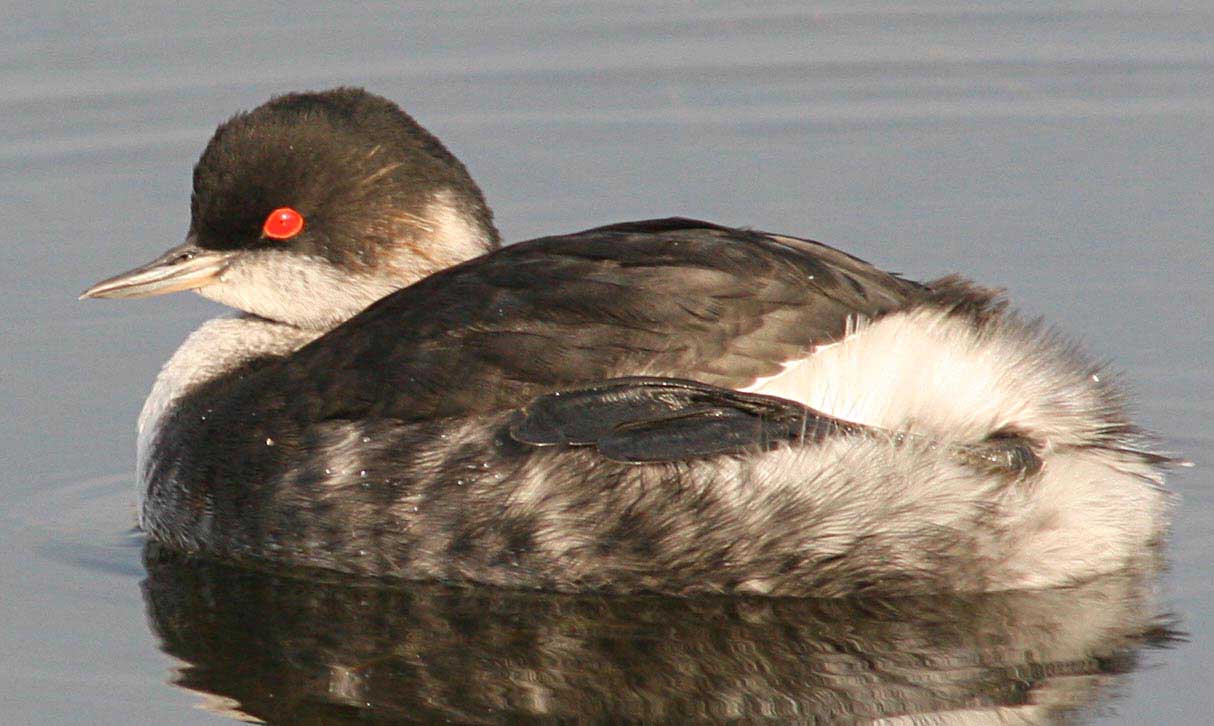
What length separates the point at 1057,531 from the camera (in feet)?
21.6

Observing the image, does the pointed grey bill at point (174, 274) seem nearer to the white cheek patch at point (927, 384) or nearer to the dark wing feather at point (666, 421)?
the dark wing feather at point (666, 421)

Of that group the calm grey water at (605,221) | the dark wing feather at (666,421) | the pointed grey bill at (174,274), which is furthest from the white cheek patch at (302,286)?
the dark wing feather at (666,421)

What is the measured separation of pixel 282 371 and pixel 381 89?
4.30 meters

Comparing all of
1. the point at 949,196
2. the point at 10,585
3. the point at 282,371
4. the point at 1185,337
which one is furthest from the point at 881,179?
the point at 10,585

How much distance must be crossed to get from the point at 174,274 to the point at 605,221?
255 cm

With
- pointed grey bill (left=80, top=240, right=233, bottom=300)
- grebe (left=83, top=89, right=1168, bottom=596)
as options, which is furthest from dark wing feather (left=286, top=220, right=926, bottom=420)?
pointed grey bill (left=80, top=240, right=233, bottom=300)

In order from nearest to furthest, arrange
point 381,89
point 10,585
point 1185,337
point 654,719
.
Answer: point 654,719 → point 10,585 → point 1185,337 → point 381,89

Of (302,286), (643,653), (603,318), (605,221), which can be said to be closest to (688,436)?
(603,318)

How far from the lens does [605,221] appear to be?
387 inches

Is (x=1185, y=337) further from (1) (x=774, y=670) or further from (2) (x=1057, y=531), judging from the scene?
(1) (x=774, y=670)

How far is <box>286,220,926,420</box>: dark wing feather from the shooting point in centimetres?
658

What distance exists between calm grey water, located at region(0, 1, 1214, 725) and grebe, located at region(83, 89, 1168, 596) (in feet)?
0.60

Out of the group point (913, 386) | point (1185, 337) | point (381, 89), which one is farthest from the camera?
point (381, 89)

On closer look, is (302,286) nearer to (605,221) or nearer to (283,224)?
(283,224)
